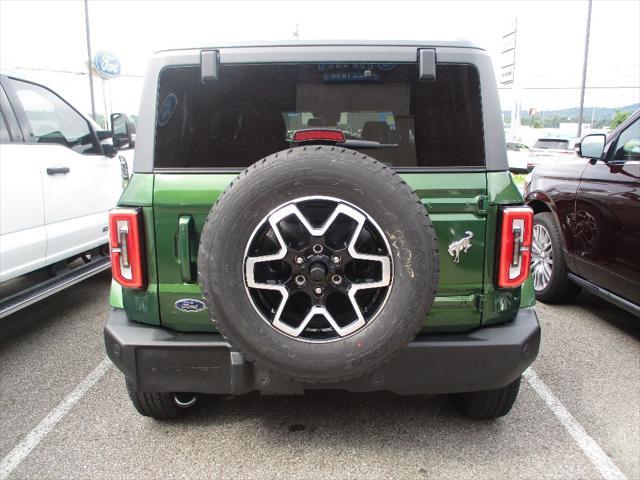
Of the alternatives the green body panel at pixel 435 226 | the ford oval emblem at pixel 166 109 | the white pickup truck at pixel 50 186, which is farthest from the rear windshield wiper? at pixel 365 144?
the white pickup truck at pixel 50 186

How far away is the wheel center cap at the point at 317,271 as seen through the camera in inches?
82.7

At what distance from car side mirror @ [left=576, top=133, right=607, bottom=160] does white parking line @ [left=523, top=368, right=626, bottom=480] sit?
72.2 inches

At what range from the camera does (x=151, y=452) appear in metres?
2.67

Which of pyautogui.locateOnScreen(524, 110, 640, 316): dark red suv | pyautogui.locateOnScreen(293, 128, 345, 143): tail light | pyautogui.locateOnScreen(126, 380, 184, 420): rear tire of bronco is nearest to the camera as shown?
pyautogui.locateOnScreen(293, 128, 345, 143): tail light

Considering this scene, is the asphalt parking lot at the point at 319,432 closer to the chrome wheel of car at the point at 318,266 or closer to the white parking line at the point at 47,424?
the white parking line at the point at 47,424

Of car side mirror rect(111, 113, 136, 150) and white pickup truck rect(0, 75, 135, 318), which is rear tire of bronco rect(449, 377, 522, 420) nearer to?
white pickup truck rect(0, 75, 135, 318)

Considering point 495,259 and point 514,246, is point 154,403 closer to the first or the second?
point 495,259

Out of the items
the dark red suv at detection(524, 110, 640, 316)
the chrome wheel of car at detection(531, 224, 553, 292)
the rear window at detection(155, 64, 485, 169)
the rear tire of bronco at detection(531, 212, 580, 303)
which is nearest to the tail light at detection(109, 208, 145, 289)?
the rear window at detection(155, 64, 485, 169)

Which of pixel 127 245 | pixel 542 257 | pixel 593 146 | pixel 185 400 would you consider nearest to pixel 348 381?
pixel 185 400

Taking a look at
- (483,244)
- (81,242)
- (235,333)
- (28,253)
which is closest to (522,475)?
(483,244)

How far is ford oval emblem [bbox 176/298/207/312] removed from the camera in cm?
244

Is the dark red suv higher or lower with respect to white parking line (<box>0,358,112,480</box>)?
higher

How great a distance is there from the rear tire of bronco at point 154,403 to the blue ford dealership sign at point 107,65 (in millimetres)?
28010

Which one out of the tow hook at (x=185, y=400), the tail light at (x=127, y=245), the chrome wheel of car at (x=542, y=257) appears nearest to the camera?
the tail light at (x=127, y=245)
